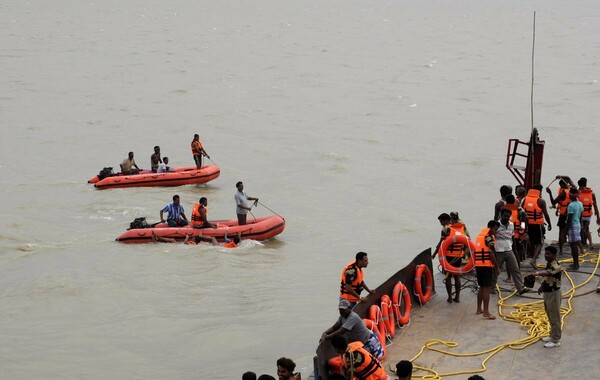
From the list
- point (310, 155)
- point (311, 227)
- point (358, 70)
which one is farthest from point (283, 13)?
point (311, 227)

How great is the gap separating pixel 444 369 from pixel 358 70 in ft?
Answer: 163

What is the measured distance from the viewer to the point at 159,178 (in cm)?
3023

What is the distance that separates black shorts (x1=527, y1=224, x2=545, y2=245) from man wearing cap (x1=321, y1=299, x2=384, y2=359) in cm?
552

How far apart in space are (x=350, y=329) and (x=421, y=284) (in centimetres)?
351

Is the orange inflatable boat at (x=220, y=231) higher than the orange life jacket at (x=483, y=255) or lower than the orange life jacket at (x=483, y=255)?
lower

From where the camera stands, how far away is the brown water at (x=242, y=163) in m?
19.2

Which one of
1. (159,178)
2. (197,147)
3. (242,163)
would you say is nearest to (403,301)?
(159,178)

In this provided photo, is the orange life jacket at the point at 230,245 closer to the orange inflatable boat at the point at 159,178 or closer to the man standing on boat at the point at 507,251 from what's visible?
the orange inflatable boat at the point at 159,178

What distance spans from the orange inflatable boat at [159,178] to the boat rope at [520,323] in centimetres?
1721

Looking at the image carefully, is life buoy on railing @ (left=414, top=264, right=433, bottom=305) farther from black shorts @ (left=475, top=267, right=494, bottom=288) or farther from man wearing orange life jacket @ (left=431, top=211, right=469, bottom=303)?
black shorts @ (left=475, top=267, right=494, bottom=288)

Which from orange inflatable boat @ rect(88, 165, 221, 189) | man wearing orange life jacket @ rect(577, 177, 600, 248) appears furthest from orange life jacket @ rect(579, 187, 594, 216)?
orange inflatable boat @ rect(88, 165, 221, 189)

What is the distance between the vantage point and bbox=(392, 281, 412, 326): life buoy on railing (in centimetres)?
1324

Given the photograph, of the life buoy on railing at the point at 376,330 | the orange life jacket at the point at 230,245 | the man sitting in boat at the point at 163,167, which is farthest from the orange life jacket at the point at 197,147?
the life buoy on railing at the point at 376,330

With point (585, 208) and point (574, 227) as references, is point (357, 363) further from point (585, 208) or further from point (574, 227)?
point (585, 208)
